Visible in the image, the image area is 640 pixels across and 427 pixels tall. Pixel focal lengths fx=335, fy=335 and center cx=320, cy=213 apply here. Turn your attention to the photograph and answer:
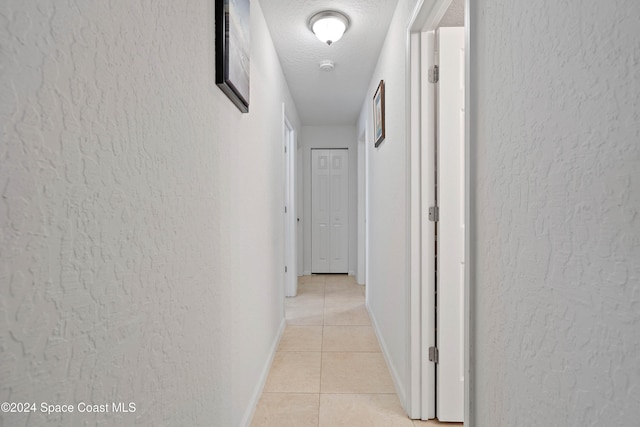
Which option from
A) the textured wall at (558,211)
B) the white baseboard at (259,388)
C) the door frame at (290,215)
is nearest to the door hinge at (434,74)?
the textured wall at (558,211)

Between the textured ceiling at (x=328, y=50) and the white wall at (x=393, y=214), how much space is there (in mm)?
129

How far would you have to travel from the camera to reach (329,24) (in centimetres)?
224

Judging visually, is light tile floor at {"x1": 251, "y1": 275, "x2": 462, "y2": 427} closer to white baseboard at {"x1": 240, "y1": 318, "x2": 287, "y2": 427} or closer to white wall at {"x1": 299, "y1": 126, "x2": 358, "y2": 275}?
white baseboard at {"x1": 240, "y1": 318, "x2": 287, "y2": 427}

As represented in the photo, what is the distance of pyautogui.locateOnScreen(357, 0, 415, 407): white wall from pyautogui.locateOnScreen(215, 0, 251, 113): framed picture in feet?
2.91

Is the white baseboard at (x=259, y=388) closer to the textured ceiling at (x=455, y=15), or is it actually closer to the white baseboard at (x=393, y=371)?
the white baseboard at (x=393, y=371)

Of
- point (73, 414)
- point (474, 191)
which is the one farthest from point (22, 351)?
point (474, 191)

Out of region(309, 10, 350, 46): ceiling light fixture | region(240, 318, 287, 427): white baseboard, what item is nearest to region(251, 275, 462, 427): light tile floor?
region(240, 318, 287, 427): white baseboard

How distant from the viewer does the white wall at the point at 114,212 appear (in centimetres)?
47

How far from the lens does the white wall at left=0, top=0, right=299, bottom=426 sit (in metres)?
0.47

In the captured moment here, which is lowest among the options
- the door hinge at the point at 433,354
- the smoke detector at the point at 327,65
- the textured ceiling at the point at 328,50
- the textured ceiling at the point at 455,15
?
the door hinge at the point at 433,354

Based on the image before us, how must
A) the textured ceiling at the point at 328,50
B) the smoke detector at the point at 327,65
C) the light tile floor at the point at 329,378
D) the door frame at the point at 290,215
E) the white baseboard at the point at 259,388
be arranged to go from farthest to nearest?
the door frame at the point at 290,215 < the smoke detector at the point at 327,65 < the textured ceiling at the point at 328,50 < the light tile floor at the point at 329,378 < the white baseboard at the point at 259,388

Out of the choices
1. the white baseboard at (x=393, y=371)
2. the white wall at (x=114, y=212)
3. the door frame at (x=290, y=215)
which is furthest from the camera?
the door frame at (x=290, y=215)

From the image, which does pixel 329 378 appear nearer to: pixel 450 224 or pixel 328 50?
pixel 450 224

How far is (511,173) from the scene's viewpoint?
2.66ft
